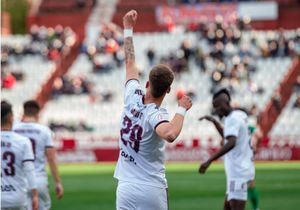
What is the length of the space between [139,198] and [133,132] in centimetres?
66

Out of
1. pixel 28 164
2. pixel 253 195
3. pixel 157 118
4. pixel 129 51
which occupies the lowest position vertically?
pixel 253 195

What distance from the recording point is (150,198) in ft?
30.9

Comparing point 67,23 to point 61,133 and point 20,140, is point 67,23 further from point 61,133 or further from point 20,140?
point 20,140

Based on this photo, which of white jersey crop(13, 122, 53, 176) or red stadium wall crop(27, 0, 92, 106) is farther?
red stadium wall crop(27, 0, 92, 106)

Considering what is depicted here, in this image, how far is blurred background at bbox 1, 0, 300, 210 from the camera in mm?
40938

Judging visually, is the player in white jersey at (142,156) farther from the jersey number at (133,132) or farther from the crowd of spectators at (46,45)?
the crowd of spectators at (46,45)

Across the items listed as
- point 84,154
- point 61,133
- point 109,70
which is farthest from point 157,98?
point 109,70

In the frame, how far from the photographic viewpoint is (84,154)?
41.0 m

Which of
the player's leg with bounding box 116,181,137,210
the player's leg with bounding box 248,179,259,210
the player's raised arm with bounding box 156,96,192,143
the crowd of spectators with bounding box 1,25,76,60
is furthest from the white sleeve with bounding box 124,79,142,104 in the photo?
the crowd of spectators with bounding box 1,25,76,60

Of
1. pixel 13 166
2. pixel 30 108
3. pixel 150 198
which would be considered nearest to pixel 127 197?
pixel 150 198

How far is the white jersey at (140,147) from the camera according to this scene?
941cm

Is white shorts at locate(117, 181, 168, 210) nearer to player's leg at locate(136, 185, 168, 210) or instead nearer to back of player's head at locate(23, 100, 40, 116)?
player's leg at locate(136, 185, 168, 210)

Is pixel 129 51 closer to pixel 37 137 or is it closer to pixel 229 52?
pixel 37 137

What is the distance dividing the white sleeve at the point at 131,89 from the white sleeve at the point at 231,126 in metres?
4.13
